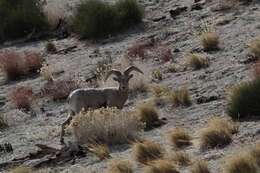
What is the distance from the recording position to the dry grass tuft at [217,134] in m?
13.7

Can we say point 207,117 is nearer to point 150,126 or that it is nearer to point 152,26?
point 150,126

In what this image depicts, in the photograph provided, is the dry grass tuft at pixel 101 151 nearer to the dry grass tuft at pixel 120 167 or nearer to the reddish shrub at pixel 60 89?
the dry grass tuft at pixel 120 167

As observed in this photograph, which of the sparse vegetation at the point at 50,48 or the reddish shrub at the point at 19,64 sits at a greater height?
the sparse vegetation at the point at 50,48

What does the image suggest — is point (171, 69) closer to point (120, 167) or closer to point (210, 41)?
point (210, 41)

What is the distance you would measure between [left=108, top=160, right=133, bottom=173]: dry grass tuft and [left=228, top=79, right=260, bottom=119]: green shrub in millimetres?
2870

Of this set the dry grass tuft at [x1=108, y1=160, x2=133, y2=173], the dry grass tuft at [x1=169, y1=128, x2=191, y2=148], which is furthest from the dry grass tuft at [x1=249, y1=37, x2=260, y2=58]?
the dry grass tuft at [x1=108, y1=160, x2=133, y2=173]


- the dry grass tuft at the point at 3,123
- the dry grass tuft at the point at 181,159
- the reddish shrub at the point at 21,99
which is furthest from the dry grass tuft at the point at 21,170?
the reddish shrub at the point at 21,99

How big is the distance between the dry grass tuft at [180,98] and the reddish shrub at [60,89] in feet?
13.8

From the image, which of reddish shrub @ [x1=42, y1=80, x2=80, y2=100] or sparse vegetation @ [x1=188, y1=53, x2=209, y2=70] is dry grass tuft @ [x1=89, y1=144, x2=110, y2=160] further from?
reddish shrub @ [x1=42, y1=80, x2=80, y2=100]

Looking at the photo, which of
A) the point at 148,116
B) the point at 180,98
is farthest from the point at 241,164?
the point at 180,98

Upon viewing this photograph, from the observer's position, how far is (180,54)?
22922 mm

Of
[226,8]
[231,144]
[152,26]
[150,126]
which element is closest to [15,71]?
[152,26]

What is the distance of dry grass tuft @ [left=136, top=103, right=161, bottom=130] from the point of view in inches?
658

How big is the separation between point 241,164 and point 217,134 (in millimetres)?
2325
